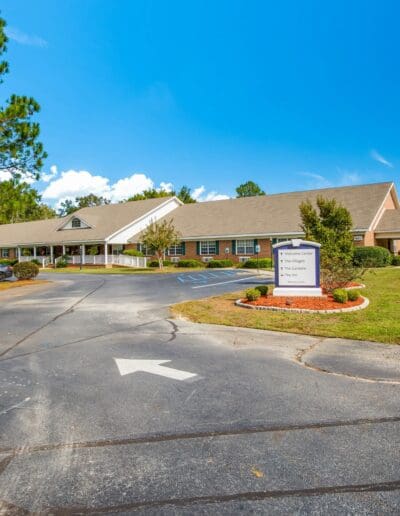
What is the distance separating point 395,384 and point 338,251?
37.2ft

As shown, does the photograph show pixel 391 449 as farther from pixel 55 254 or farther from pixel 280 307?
pixel 55 254

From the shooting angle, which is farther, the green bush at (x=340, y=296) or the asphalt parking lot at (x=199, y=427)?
the green bush at (x=340, y=296)

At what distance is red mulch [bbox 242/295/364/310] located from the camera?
1191 centimetres

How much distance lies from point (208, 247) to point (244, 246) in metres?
3.84

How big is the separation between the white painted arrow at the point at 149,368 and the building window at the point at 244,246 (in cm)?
3001

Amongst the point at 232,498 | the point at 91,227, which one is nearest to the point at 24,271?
the point at 91,227

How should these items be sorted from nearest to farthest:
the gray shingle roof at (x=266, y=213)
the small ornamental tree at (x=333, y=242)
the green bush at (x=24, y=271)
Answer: the small ornamental tree at (x=333, y=242) → the green bush at (x=24, y=271) → the gray shingle roof at (x=266, y=213)

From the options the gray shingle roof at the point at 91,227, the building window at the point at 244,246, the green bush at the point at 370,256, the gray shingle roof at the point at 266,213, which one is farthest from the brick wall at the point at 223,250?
the green bush at the point at 370,256

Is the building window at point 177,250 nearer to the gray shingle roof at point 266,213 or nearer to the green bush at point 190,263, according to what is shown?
the gray shingle roof at point 266,213

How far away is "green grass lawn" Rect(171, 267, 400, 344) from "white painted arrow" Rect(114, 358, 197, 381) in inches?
146

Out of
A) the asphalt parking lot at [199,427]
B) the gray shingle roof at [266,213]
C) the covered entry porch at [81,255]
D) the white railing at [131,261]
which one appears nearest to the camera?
the asphalt parking lot at [199,427]

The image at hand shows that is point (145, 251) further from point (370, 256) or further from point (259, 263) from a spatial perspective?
point (370, 256)

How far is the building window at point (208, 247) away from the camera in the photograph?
38375 mm

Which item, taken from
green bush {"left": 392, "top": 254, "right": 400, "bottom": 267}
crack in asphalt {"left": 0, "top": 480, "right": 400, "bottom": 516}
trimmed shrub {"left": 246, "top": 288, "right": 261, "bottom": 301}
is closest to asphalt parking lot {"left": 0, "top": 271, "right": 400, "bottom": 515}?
crack in asphalt {"left": 0, "top": 480, "right": 400, "bottom": 516}
